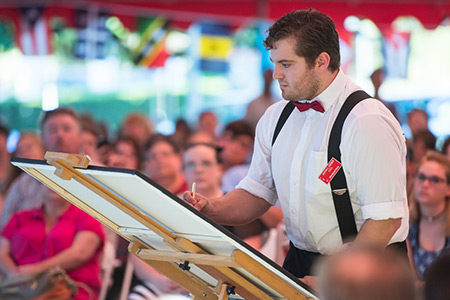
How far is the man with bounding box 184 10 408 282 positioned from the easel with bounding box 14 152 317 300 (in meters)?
0.29

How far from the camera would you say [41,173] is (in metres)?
2.48

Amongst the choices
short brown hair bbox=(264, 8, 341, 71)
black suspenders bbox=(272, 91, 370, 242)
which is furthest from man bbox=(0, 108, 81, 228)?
black suspenders bbox=(272, 91, 370, 242)

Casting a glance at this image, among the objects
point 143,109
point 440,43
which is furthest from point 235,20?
point 440,43

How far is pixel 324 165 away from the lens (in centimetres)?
271

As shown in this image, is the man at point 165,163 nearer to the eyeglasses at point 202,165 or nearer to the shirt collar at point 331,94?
the eyeglasses at point 202,165

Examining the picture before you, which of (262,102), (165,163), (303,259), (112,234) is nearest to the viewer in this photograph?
(303,259)

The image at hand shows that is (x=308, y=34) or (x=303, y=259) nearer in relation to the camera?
(x=308, y=34)

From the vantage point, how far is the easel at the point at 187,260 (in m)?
2.27

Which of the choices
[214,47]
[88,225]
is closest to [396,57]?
[214,47]

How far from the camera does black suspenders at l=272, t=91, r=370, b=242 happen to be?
2670 mm

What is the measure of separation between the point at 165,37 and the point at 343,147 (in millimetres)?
8922

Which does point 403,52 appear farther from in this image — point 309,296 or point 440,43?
point 309,296

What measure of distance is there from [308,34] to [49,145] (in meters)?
2.78

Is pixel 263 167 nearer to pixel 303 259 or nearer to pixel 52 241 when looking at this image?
pixel 303 259
